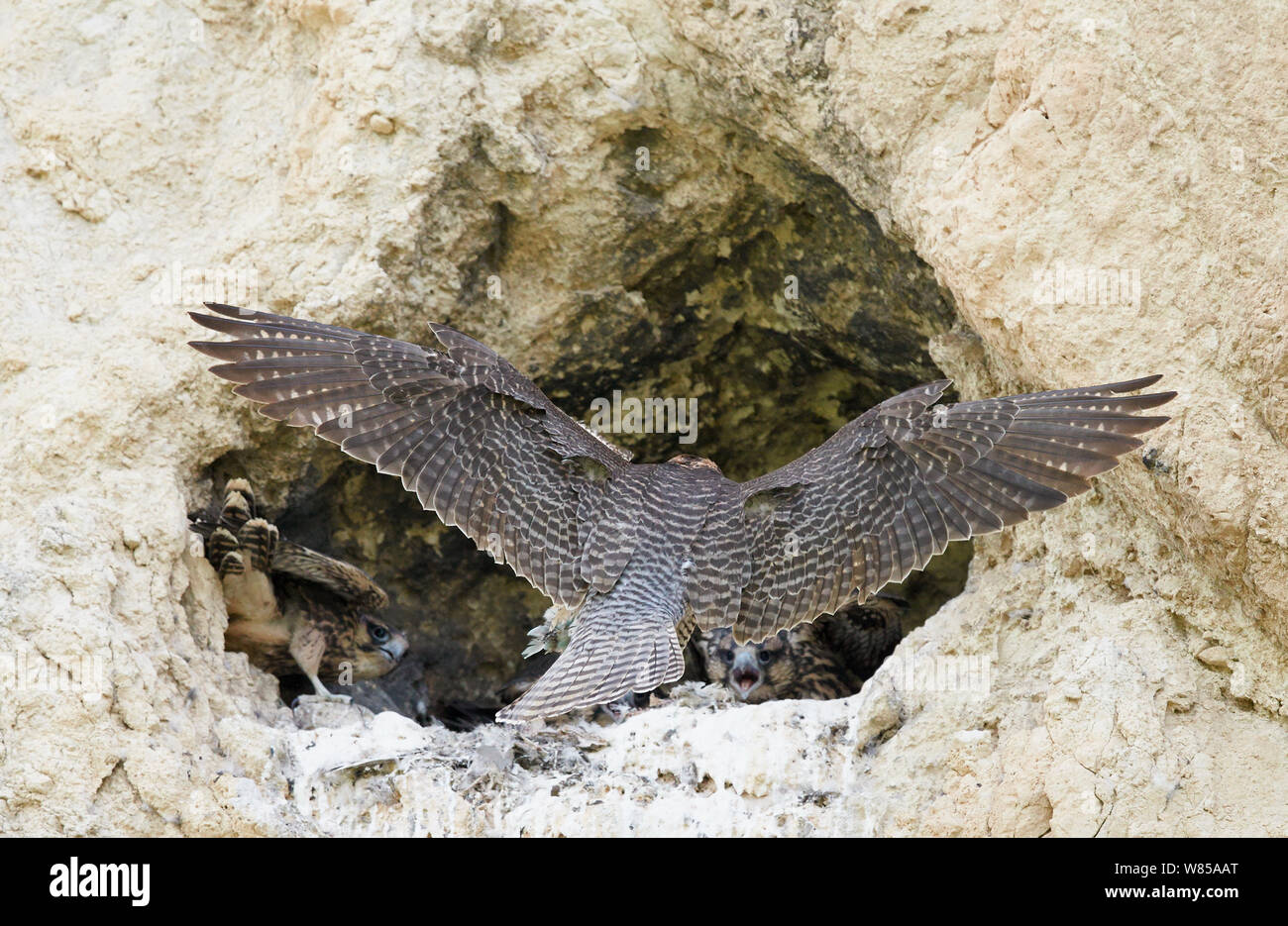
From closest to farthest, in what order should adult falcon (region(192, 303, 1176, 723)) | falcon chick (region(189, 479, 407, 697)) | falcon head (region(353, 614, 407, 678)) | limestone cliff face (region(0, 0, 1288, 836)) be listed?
limestone cliff face (region(0, 0, 1288, 836)) → adult falcon (region(192, 303, 1176, 723)) → falcon chick (region(189, 479, 407, 697)) → falcon head (region(353, 614, 407, 678))

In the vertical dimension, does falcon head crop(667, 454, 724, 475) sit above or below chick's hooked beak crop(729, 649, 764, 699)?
above

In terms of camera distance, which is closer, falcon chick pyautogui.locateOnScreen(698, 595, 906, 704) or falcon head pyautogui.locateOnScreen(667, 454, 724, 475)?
falcon head pyautogui.locateOnScreen(667, 454, 724, 475)

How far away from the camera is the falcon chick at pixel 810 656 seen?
19.6 feet

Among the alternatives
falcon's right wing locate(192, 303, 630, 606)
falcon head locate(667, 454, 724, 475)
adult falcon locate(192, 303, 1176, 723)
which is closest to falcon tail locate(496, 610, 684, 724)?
adult falcon locate(192, 303, 1176, 723)

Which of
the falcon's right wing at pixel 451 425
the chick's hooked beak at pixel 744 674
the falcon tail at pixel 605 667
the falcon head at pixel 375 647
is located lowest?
the falcon tail at pixel 605 667

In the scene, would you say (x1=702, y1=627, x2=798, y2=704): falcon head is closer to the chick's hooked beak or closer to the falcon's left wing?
the chick's hooked beak

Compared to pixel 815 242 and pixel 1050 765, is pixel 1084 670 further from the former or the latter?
pixel 815 242

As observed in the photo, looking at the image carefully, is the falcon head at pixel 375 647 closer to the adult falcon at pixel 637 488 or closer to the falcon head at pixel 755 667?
the adult falcon at pixel 637 488

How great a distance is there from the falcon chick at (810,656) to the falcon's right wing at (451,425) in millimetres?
1258

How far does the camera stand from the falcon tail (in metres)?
4.32

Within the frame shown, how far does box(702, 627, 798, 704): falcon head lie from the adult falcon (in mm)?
1013

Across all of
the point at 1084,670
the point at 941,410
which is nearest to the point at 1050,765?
the point at 1084,670

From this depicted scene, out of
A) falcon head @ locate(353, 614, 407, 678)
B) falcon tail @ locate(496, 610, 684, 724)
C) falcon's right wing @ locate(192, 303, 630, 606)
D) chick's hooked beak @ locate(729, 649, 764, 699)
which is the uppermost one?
falcon's right wing @ locate(192, 303, 630, 606)

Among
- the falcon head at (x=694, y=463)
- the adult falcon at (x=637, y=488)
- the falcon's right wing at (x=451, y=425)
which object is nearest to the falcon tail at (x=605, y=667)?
the adult falcon at (x=637, y=488)
